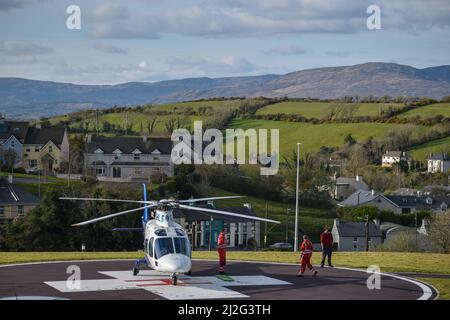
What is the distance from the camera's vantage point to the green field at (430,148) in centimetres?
12544

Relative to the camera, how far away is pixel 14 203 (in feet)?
226

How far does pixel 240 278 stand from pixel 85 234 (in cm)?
3030

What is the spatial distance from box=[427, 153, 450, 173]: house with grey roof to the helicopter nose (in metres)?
106

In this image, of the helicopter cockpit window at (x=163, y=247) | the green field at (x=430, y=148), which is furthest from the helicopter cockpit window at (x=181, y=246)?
the green field at (x=430, y=148)

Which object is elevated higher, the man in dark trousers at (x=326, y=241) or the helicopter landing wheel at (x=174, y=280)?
the man in dark trousers at (x=326, y=241)

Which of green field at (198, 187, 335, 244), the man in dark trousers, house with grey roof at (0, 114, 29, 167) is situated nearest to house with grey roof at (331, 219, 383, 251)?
green field at (198, 187, 335, 244)

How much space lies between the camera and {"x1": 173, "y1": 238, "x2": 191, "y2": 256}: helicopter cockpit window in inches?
987

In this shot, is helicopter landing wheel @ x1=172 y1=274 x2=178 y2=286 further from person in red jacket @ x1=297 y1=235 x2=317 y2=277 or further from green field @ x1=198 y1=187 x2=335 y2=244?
green field @ x1=198 y1=187 x2=335 y2=244

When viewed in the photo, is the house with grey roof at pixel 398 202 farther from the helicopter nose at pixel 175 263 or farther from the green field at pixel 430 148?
the helicopter nose at pixel 175 263

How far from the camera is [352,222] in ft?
268

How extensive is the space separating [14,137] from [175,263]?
3174 inches

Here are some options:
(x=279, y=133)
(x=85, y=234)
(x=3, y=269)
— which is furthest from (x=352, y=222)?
(x=3, y=269)

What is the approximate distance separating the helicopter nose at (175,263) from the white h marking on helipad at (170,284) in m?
0.58

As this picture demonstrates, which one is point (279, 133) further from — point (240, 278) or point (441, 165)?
point (240, 278)
